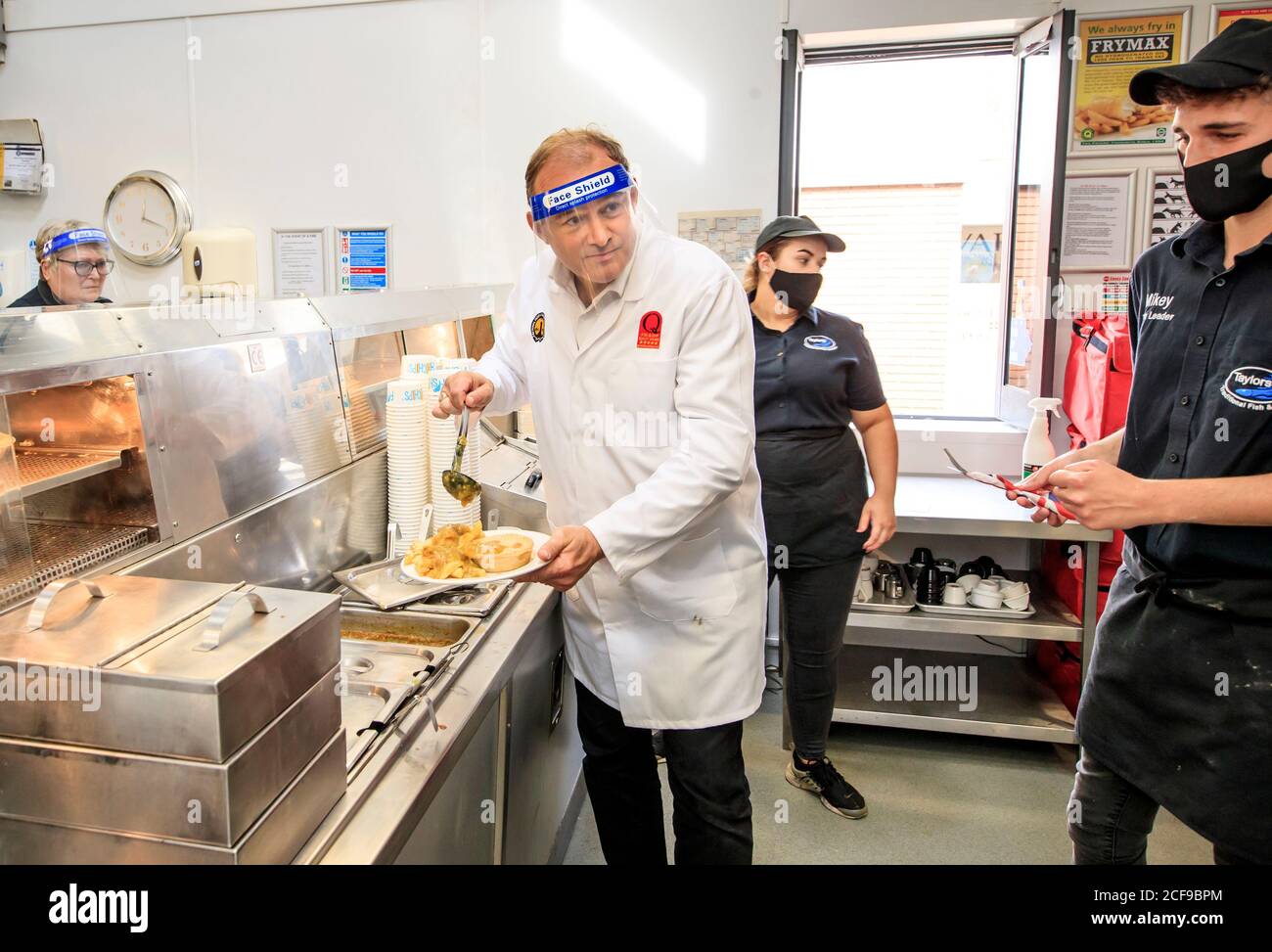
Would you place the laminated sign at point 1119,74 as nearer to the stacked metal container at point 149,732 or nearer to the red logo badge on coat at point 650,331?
the red logo badge on coat at point 650,331

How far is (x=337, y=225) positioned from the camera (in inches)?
165

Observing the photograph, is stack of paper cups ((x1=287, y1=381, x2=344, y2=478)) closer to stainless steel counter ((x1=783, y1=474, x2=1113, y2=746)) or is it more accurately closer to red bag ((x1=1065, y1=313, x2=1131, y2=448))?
stainless steel counter ((x1=783, y1=474, x2=1113, y2=746))

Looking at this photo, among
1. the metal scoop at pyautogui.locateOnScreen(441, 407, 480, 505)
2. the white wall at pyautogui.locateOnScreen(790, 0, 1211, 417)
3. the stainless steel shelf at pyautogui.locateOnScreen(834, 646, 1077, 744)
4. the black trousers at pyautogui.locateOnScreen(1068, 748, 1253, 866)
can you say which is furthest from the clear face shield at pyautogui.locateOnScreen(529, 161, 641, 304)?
the white wall at pyautogui.locateOnScreen(790, 0, 1211, 417)

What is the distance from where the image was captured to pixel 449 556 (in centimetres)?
174

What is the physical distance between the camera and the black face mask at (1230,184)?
139cm

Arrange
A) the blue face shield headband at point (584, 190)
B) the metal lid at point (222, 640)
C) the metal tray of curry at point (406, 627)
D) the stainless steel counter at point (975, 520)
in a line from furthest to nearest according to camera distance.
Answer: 1. the stainless steel counter at point (975, 520)
2. the metal tray of curry at point (406, 627)
3. the blue face shield headband at point (584, 190)
4. the metal lid at point (222, 640)

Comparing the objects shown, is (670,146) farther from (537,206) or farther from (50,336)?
(50,336)

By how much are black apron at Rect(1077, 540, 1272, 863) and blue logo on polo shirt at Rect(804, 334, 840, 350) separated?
3.91 feet

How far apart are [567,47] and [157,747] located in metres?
3.60

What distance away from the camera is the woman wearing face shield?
3504 millimetres

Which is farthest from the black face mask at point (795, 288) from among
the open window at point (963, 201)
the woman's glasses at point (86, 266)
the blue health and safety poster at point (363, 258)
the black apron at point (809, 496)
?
the woman's glasses at point (86, 266)

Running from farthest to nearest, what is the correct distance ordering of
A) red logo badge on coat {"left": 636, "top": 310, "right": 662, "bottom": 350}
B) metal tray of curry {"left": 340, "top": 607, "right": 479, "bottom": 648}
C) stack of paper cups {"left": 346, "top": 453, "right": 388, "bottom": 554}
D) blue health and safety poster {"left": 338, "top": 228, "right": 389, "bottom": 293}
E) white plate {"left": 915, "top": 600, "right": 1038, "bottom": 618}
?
blue health and safety poster {"left": 338, "top": 228, "right": 389, "bottom": 293} → white plate {"left": 915, "top": 600, "right": 1038, "bottom": 618} → stack of paper cups {"left": 346, "top": 453, "right": 388, "bottom": 554} → metal tray of curry {"left": 340, "top": 607, "right": 479, "bottom": 648} → red logo badge on coat {"left": 636, "top": 310, "right": 662, "bottom": 350}

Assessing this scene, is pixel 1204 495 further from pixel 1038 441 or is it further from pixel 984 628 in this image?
pixel 1038 441
